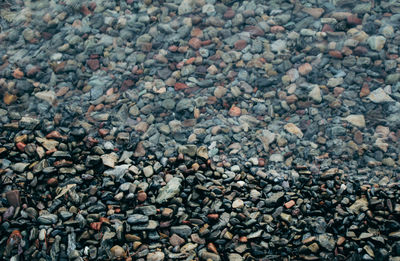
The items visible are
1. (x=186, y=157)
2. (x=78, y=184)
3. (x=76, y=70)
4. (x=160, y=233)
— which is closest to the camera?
(x=160, y=233)

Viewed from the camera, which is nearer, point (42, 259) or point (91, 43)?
point (42, 259)

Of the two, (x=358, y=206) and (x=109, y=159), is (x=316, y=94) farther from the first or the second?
(x=109, y=159)

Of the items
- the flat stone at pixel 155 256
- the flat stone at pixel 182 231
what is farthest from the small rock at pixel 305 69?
the flat stone at pixel 155 256

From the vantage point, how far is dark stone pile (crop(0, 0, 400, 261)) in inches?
132

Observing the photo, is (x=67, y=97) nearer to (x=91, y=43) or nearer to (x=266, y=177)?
(x=91, y=43)

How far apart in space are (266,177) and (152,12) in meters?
3.30

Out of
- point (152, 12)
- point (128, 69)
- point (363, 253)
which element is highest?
point (152, 12)

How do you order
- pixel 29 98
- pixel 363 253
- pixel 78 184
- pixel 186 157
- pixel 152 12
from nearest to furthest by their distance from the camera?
pixel 363 253 → pixel 78 184 → pixel 186 157 → pixel 29 98 → pixel 152 12

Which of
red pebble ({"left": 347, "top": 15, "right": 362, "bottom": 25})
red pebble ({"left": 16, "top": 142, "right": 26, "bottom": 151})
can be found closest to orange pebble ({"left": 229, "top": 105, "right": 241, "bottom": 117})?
red pebble ({"left": 347, "top": 15, "right": 362, "bottom": 25})

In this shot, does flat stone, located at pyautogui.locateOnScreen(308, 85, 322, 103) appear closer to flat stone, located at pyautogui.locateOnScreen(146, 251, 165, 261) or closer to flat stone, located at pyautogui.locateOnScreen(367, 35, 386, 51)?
flat stone, located at pyautogui.locateOnScreen(367, 35, 386, 51)

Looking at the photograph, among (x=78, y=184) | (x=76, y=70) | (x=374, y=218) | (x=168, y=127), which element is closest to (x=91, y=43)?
(x=76, y=70)

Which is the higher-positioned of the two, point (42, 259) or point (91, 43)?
→ point (91, 43)

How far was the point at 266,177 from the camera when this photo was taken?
384cm

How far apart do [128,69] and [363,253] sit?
3.73 metres
